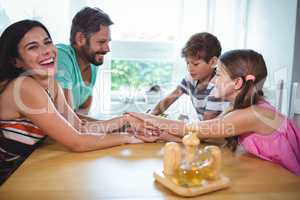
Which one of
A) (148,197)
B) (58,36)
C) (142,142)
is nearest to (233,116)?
(142,142)

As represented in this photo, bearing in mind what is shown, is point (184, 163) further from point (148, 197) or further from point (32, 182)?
point (32, 182)

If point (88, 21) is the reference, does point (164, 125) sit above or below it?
below

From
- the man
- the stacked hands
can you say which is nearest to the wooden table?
the stacked hands

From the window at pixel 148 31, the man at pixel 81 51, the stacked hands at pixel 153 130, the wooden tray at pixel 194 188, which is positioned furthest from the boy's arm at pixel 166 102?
the wooden tray at pixel 194 188

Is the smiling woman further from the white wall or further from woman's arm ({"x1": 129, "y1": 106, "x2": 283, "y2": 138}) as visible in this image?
the white wall

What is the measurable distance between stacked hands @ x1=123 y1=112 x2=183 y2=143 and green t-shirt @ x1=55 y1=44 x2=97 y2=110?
20.1 inches

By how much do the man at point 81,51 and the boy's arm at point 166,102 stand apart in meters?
0.42

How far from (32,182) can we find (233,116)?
29.6 inches

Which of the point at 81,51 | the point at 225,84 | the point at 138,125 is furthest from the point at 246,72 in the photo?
the point at 81,51

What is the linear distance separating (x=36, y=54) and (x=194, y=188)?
2.87 feet

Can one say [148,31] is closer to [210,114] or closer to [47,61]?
[210,114]

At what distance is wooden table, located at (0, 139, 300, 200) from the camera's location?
0.85 m

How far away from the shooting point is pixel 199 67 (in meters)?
1.88

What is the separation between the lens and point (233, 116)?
127cm
